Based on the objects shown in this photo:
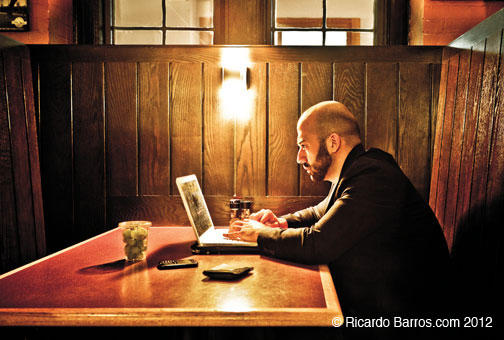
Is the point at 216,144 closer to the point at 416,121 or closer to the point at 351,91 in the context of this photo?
the point at 351,91

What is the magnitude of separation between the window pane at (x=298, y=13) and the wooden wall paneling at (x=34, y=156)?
1.71 m

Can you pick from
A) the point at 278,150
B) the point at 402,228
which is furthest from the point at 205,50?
the point at 402,228

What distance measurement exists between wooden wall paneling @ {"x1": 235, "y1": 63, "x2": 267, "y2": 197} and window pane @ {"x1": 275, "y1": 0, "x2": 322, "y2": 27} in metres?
0.53

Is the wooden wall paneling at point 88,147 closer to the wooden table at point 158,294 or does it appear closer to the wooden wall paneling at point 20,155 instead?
the wooden wall paneling at point 20,155

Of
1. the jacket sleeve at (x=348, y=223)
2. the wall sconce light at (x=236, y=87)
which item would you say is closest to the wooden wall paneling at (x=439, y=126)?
the jacket sleeve at (x=348, y=223)

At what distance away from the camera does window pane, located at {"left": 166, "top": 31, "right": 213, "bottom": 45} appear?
2686 mm

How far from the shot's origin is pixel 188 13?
2695mm

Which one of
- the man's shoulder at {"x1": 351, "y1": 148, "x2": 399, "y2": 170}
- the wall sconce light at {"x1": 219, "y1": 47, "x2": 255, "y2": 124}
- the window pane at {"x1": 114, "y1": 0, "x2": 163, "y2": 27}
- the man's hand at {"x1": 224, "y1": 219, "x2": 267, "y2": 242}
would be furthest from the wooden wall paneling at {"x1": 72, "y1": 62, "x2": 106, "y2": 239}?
the man's shoulder at {"x1": 351, "y1": 148, "x2": 399, "y2": 170}

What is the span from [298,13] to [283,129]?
0.90 metres

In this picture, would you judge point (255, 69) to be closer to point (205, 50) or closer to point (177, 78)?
point (205, 50)

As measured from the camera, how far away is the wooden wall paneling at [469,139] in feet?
5.93

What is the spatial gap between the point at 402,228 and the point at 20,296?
1377mm

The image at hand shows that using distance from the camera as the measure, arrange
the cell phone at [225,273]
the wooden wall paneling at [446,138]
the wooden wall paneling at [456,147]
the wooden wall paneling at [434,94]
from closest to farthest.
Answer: the cell phone at [225,273]
the wooden wall paneling at [456,147]
the wooden wall paneling at [446,138]
the wooden wall paneling at [434,94]

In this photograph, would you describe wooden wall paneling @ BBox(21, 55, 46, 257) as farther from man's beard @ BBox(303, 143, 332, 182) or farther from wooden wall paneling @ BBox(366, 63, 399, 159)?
wooden wall paneling @ BBox(366, 63, 399, 159)
